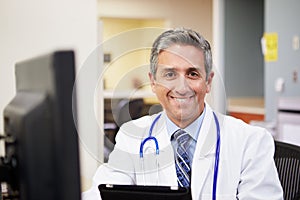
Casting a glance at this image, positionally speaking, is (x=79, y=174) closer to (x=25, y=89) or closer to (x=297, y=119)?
(x=25, y=89)

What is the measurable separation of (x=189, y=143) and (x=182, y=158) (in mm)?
52

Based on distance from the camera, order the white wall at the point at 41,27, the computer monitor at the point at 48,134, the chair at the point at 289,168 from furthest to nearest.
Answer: the white wall at the point at 41,27 → the chair at the point at 289,168 → the computer monitor at the point at 48,134

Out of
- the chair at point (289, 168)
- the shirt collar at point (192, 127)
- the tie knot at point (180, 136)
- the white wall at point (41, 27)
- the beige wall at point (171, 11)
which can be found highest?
the beige wall at point (171, 11)

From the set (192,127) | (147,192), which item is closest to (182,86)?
(192,127)

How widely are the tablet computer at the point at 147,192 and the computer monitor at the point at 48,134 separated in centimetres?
33

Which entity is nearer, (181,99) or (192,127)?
(181,99)

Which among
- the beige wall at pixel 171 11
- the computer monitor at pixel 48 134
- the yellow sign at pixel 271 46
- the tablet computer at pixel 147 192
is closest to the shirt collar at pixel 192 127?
the tablet computer at pixel 147 192

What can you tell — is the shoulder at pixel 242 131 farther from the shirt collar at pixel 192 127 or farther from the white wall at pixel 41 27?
the white wall at pixel 41 27

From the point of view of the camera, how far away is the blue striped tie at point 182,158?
1.22m

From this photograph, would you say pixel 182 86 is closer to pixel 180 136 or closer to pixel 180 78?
pixel 180 78

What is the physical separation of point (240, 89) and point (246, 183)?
12.7 ft

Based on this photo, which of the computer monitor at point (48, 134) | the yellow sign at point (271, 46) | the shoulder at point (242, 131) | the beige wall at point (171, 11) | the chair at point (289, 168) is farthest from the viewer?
the beige wall at point (171, 11)

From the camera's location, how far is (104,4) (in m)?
5.52

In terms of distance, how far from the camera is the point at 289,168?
1.51 m
